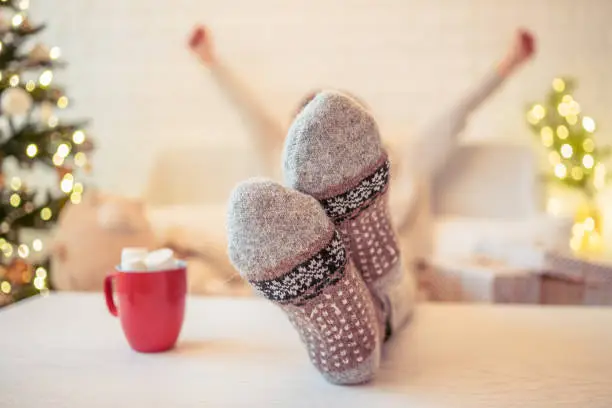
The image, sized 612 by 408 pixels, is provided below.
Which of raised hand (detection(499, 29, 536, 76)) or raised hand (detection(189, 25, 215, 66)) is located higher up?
raised hand (detection(189, 25, 215, 66))

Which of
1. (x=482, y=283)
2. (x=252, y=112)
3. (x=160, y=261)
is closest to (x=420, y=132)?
(x=252, y=112)

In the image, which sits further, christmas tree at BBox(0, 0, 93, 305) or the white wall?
the white wall

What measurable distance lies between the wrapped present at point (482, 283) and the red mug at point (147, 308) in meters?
0.85

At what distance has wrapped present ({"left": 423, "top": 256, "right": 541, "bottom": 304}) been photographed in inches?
51.3

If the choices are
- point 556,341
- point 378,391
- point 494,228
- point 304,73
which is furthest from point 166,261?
point 304,73

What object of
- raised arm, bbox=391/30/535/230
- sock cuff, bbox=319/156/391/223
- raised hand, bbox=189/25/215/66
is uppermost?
raised hand, bbox=189/25/215/66

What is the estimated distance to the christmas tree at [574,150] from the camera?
7.17 ft

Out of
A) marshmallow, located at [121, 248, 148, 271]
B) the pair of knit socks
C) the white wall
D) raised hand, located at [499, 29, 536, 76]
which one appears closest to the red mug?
marshmallow, located at [121, 248, 148, 271]

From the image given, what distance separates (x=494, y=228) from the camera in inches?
63.3

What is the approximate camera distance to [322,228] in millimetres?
480

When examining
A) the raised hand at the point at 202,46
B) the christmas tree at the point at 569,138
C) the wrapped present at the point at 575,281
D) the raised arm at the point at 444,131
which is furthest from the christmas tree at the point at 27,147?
the christmas tree at the point at 569,138

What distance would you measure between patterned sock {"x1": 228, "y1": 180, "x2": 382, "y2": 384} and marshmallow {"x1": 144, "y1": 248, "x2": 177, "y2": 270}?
0.18 m

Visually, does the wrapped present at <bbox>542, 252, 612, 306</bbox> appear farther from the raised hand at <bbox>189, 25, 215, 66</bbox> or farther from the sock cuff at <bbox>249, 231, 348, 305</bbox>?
the raised hand at <bbox>189, 25, 215, 66</bbox>

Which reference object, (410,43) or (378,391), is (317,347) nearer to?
(378,391)
